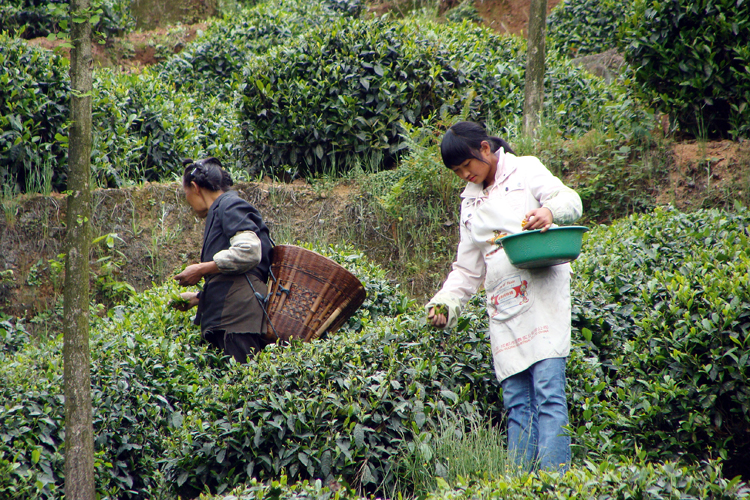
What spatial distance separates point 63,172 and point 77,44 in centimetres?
455

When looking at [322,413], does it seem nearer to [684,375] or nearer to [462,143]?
[462,143]

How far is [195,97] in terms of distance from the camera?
34.7 feet

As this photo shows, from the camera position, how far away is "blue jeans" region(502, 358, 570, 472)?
3055 mm

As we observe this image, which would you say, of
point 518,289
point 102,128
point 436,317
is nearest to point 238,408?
point 436,317

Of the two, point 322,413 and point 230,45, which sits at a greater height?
point 230,45

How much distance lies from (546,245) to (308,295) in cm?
169

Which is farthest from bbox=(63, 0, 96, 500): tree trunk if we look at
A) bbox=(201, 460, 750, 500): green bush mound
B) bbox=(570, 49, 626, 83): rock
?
bbox=(570, 49, 626, 83): rock

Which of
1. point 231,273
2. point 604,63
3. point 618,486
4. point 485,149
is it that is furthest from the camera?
point 604,63

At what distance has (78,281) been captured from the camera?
2936 millimetres

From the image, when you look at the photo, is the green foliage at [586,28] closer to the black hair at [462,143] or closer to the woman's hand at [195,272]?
the black hair at [462,143]

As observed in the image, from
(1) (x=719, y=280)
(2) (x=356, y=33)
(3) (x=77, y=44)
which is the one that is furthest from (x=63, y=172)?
(1) (x=719, y=280)

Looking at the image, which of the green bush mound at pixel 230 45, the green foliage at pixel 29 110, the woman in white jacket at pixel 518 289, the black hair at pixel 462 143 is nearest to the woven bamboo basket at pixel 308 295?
the woman in white jacket at pixel 518 289

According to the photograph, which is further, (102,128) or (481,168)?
(102,128)

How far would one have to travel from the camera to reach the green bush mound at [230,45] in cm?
1135
